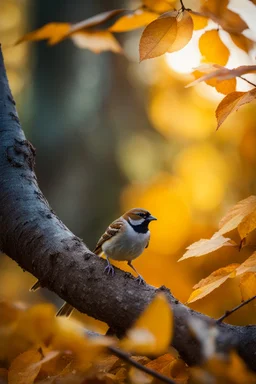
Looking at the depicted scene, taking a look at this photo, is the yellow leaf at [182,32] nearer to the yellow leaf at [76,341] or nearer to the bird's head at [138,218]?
the yellow leaf at [76,341]

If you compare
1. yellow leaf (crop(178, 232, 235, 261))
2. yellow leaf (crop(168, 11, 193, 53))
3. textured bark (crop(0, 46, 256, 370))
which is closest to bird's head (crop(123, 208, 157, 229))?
textured bark (crop(0, 46, 256, 370))

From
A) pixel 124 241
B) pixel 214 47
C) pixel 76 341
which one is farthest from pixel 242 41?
pixel 124 241

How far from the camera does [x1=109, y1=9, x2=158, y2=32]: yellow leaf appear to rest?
999 mm

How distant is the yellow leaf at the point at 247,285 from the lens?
82cm

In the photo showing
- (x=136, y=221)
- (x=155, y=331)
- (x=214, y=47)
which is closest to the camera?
(x=155, y=331)

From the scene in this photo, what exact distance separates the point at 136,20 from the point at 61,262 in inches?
21.3

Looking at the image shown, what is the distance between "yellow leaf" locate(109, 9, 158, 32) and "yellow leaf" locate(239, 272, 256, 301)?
570mm

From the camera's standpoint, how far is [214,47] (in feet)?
2.98

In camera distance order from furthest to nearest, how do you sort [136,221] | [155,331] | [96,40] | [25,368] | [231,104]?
[136,221] → [96,40] → [231,104] → [25,368] → [155,331]

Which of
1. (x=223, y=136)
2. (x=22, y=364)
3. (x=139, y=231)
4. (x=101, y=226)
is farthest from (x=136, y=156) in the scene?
(x=22, y=364)

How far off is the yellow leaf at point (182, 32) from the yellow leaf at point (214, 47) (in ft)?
0.35

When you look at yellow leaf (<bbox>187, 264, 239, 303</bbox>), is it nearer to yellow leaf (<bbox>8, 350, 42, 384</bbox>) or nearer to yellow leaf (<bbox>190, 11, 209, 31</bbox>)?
yellow leaf (<bbox>8, 350, 42, 384</bbox>)

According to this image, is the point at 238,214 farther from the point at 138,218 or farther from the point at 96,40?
the point at 138,218

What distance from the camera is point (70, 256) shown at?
0.98 meters
